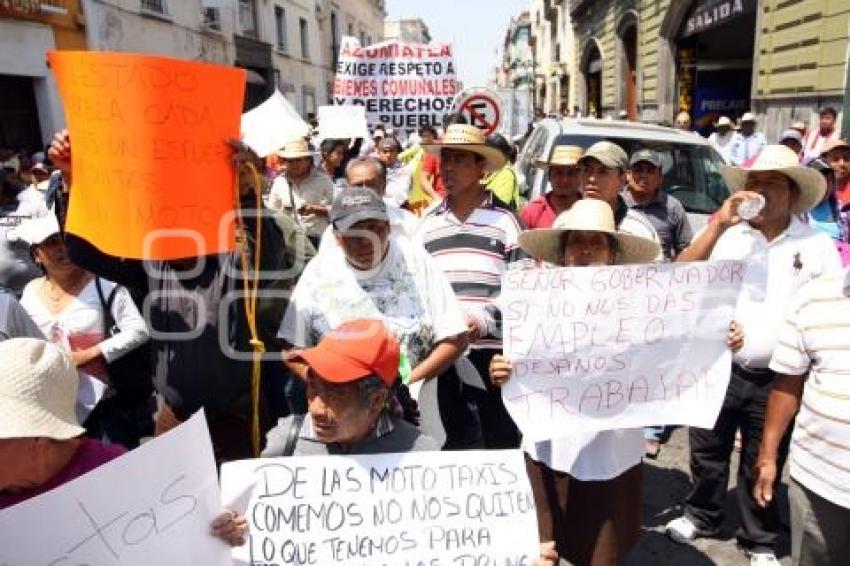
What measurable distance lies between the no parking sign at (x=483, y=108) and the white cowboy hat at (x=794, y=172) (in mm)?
3557

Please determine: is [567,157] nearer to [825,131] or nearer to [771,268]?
[771,268]

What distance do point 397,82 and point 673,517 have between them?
17.6 feet

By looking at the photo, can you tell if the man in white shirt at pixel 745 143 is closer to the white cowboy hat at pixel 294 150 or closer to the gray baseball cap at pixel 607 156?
the gray baseball cap at pixel 607 156

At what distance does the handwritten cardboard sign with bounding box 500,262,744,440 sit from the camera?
2.02 m

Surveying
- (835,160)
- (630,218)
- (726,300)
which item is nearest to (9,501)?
(726,300)

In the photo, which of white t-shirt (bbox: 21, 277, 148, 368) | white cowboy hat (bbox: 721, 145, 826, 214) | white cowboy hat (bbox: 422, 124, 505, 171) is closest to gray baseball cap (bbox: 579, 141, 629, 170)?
white cowboy hat (bbox: 422, 124, 505, 171)

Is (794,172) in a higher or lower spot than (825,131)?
lower

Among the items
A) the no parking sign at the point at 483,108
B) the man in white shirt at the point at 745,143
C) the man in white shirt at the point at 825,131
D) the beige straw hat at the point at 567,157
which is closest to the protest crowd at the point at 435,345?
the beige straw hat at the point at 567,157

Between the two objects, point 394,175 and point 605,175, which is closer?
point 605,175

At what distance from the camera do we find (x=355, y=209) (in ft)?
7.68

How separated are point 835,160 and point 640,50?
18568mm

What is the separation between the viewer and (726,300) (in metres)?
2.14

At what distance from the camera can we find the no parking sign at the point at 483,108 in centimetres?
597

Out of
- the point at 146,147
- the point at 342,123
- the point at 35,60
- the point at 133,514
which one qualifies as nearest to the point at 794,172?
the point at 146,147
